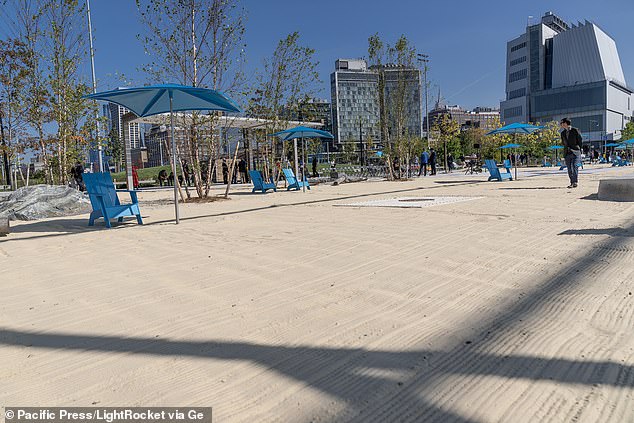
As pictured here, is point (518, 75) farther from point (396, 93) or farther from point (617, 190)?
point (617, 190)

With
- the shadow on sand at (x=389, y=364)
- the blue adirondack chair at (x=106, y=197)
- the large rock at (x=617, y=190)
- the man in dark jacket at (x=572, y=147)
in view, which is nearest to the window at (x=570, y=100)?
the man in dark jacket at (x=572, y=147)

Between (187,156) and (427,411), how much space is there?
12053mm

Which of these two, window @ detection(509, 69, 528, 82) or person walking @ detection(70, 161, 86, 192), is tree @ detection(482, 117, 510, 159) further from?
window @ detection(509, 69, 528, 82)

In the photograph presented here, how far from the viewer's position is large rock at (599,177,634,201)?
26.6ft

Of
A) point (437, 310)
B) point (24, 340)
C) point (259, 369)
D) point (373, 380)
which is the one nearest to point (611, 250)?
point (437, 310)

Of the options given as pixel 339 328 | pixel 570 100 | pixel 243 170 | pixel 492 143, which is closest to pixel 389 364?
pixel 339 328

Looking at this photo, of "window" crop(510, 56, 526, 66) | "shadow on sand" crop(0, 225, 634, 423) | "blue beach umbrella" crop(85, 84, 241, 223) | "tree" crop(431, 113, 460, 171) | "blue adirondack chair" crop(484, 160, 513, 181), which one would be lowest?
"shadow on sand" crop(0, 225, 634, 423)

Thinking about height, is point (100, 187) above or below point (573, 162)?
below

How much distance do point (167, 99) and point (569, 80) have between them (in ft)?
349

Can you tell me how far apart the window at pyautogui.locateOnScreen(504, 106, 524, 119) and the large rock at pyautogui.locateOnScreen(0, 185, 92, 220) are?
107 m

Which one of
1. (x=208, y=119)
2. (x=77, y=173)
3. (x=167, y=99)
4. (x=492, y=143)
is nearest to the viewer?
(x=167, y=99)

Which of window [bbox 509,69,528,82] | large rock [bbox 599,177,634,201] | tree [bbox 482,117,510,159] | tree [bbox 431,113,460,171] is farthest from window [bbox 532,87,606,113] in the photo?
large rock [bbox 599,177,634,201]

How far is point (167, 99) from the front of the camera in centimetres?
870

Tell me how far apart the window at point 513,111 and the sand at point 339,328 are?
108 m
